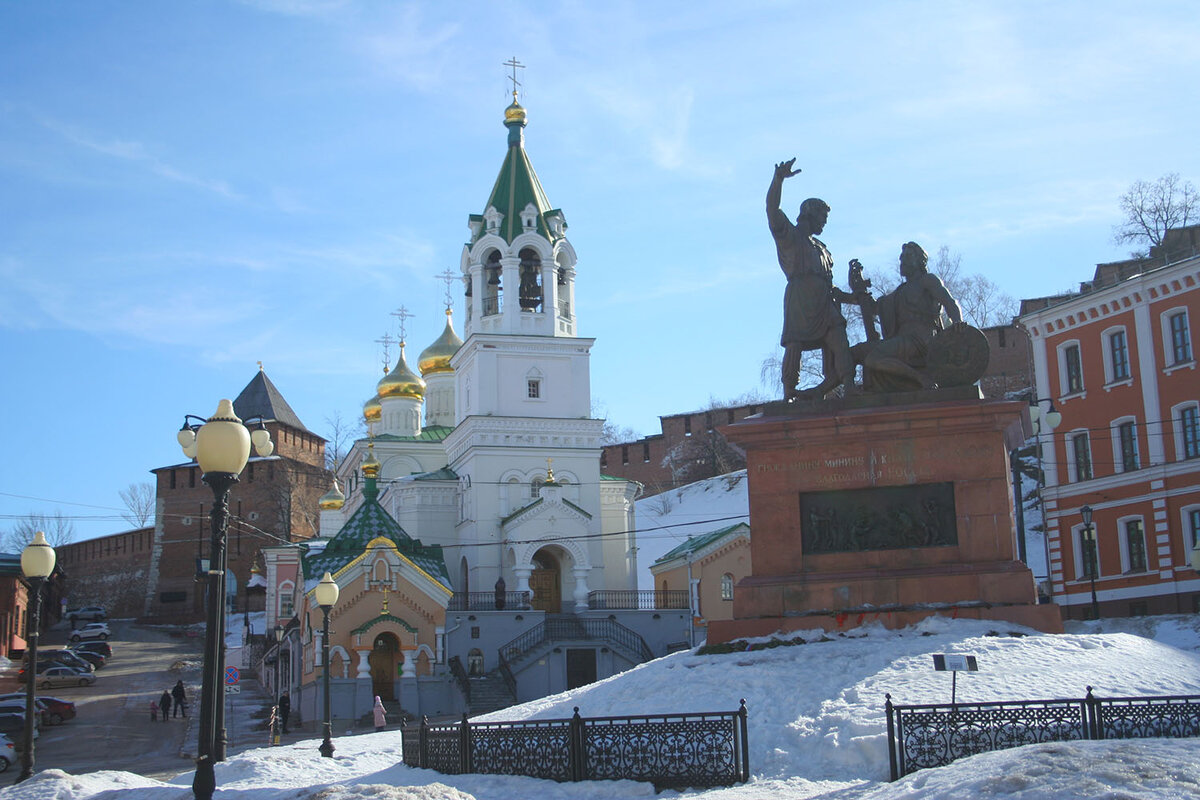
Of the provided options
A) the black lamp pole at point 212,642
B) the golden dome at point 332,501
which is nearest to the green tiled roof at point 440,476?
the golden dome at point 332,501

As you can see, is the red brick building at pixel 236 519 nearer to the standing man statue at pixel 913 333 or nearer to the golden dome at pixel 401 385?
the golden dome at pixel 401 385

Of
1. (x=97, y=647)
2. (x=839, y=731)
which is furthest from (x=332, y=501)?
(x=839, y=731)

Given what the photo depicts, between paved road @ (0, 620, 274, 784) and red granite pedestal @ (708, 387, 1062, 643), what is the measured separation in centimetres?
1178

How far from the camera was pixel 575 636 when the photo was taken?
43000 millimetres

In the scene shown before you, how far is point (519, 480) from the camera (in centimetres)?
4878

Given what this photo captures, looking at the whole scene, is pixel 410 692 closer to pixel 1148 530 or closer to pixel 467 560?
pixel 467 560

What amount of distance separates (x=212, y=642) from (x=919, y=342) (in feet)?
37.8

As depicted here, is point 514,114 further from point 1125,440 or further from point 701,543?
point 1125,440

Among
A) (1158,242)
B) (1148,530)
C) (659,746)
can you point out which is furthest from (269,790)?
(1158,242)

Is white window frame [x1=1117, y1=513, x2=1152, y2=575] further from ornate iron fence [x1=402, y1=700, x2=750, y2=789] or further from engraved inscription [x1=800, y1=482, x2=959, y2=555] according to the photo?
ornate iron fence [x1=402, y1=700, x2=750, y2=789]

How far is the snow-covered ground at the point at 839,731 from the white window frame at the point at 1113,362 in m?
22.9

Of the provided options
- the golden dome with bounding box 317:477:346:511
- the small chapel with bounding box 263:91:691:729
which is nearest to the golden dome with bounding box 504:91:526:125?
the small chapel with bounding box 263:91:691:729

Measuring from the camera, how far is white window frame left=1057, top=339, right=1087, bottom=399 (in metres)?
39.7

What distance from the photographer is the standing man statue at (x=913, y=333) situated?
18.8 meters
